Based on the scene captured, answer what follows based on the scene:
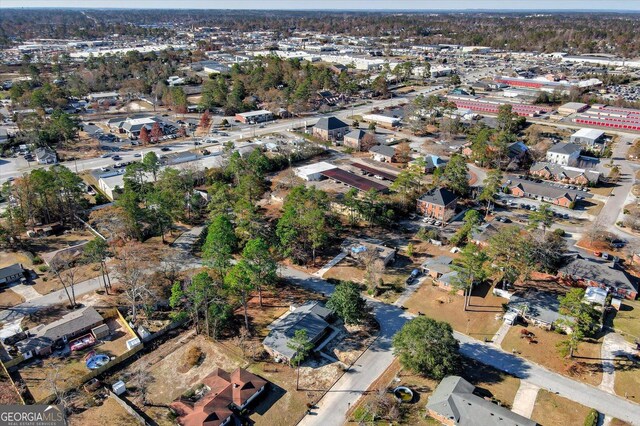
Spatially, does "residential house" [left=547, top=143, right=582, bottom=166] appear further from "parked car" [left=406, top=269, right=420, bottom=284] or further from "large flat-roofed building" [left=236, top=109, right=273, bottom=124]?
"large flat-roofed building" [left=236, top=109, right=273, bottom=124]

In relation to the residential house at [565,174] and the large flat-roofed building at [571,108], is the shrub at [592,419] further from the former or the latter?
the large flat-roofed building at [571,108]

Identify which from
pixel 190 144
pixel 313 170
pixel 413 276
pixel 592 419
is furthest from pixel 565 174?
pixel 190 144

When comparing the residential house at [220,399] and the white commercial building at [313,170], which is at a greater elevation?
the white commercial building at [313,170]

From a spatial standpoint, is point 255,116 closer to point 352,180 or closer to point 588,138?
point 352,180

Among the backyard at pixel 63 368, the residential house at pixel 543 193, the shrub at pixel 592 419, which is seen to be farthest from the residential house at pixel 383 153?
the shrub at pixel 592 419

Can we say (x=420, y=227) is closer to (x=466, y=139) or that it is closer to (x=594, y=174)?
(x=594, y=174)
